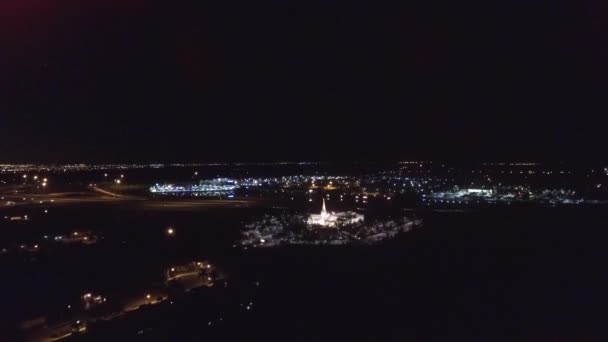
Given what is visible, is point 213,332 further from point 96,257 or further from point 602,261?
point 602,261

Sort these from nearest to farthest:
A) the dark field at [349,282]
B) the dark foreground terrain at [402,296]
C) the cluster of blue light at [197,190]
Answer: the dark foreground terrain at [402,296] → the dark field at [349,282] → the cluster of blue light at [197,190]

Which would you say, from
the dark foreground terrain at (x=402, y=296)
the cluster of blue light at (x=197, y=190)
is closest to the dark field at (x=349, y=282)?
the dark foreground terrain at (x=402, y=296)

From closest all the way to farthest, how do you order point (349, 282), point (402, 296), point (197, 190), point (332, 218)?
point (402, 296), point (349, 282), point (332, 218), point (197, 190)

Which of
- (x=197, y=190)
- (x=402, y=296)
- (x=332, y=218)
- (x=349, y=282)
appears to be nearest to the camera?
(x=402, y=296)

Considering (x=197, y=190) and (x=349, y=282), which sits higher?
(x=349, y=282)

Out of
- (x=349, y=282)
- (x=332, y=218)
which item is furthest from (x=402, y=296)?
(x=332, y=218)

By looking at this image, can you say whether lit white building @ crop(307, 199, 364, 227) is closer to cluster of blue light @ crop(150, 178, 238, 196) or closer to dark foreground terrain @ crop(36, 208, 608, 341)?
dark foreground terrain @ crop(36, 208, 608, 341)

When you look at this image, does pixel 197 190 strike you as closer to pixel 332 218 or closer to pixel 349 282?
pixel 332 218

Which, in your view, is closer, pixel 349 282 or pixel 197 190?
pixel 349 282

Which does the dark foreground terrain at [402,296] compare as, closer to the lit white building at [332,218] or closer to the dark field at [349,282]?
the dark field at [349,282]
